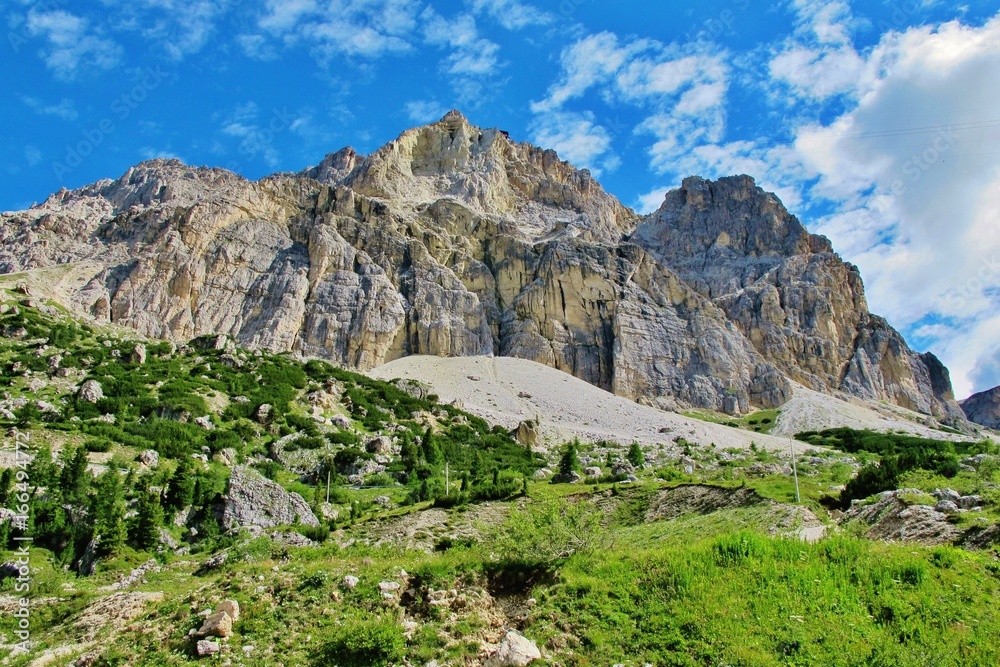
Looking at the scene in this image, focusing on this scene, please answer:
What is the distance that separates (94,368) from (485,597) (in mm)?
50950

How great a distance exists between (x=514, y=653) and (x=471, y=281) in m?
116

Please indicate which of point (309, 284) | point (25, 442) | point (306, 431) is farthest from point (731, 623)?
point (309, 284)

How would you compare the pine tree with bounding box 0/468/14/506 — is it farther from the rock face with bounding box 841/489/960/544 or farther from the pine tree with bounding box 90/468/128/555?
the rock face with bounding box 841/489/960/544

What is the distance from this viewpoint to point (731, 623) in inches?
375

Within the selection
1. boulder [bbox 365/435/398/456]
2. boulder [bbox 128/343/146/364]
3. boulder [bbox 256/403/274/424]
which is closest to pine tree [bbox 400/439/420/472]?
boulder [bbox 365/435/398/456]

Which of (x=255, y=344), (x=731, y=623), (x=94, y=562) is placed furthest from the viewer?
(x=255, y=344)

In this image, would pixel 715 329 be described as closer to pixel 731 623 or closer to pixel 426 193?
pixel 426 193

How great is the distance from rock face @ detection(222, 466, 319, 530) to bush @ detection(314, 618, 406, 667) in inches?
647

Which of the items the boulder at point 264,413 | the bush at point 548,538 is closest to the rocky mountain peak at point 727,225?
the boulder at point 264,413

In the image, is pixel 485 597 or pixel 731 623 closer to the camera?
pixel 731 623

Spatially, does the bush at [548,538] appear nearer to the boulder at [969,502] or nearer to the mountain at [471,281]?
the boulder at [969,502]

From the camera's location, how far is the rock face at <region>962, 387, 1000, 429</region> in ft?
617

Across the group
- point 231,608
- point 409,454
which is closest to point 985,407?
point 409,454

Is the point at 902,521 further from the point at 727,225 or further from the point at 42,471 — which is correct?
the point at 727,225
